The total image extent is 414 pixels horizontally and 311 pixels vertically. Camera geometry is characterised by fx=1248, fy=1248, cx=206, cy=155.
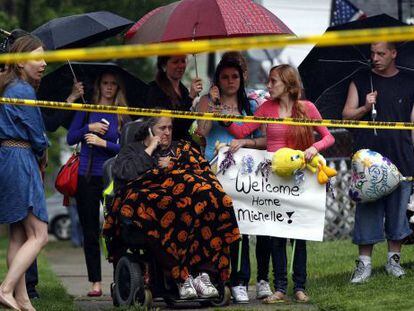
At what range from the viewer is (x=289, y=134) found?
9.49 m

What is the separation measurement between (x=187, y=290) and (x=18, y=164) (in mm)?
1500

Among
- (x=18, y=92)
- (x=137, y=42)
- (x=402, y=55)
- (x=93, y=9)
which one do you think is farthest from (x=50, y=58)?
(x=93, y=9)

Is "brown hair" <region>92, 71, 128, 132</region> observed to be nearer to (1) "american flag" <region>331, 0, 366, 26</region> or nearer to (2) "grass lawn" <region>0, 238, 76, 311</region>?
(2) "grass lawn" <region>0, 238, 76, 311</region>

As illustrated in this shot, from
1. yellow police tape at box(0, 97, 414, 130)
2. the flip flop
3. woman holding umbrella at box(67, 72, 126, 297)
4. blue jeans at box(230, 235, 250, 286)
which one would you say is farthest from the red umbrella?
the flip flop

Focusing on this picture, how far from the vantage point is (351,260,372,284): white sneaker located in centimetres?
1004

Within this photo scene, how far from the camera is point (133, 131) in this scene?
9430 millimetres

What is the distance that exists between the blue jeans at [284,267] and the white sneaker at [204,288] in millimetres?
668

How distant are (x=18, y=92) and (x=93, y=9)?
10.7 m

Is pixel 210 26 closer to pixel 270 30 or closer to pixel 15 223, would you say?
pixel 270 30

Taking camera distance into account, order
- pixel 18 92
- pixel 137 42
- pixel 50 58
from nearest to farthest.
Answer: pixel 50 58 → pixel 18 92 → pixel 137 42

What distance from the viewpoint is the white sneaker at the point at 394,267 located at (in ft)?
33.1

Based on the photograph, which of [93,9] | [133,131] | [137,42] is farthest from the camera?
[93,9]

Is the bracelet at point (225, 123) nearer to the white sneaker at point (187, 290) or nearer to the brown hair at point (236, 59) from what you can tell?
the brown hair at point (236, 59)

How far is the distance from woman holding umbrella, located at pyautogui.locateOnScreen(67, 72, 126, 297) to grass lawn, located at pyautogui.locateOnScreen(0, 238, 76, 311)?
334mm
